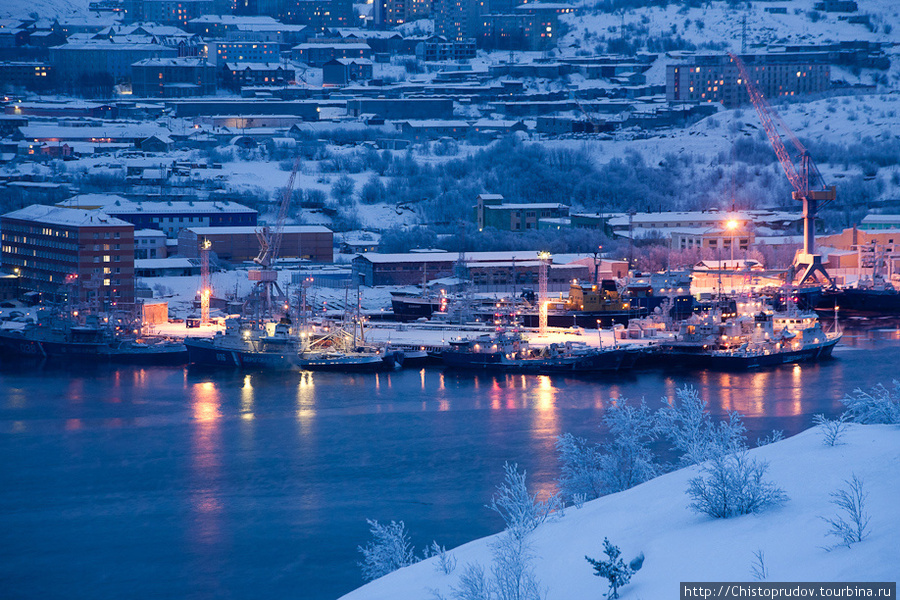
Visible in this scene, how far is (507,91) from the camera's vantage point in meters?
26.8

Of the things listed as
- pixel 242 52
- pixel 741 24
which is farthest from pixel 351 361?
pixel 741 24

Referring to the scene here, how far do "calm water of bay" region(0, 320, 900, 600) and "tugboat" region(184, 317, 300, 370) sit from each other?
0.26 m

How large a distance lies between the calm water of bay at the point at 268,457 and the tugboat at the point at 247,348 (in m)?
0.26

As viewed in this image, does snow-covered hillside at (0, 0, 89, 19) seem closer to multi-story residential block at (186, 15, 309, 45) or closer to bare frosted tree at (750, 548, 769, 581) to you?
multi-story residential block at (186, 15, 309, 45)

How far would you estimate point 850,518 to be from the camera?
2.58 m

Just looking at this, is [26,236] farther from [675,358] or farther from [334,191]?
[675,358]

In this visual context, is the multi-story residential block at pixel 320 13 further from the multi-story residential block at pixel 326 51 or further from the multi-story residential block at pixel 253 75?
the multi-story residential block at pixel 253 75

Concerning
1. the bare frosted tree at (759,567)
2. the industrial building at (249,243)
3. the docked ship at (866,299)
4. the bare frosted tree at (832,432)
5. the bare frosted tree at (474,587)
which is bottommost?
the docked ship at (866,299)

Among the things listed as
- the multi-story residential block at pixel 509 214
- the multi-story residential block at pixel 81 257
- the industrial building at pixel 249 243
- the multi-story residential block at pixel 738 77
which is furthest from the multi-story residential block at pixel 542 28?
the multi-story residential block at pixel 81 257

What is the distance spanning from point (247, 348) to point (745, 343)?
185 inches

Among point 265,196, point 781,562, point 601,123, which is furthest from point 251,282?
point 781,562

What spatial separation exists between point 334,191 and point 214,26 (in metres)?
14.2

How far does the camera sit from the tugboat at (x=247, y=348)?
11.9 meters

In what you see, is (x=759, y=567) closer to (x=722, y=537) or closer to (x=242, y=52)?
(x=722, y=537)
